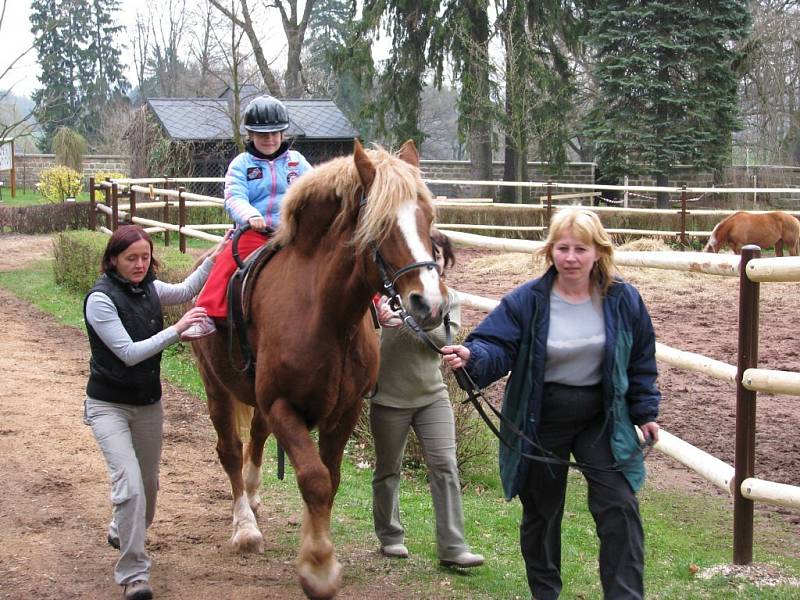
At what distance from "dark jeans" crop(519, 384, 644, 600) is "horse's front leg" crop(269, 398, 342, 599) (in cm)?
79

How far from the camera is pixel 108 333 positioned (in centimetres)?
402

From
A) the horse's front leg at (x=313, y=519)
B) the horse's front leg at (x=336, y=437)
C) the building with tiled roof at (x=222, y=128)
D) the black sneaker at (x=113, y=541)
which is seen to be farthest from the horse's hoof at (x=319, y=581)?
the building with tiled roof at (x=222, y=128)

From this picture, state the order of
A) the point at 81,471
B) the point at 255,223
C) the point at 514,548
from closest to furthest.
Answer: the point at 255,223, the point at 514,548, the point at 81,471

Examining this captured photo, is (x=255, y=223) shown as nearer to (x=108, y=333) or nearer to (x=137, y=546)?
(x=108, y=333)

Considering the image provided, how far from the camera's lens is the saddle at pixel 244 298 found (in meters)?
4.27

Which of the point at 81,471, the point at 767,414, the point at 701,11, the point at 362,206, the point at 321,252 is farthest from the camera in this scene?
the point at 701,11

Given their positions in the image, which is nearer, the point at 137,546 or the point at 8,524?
the point at 137,546

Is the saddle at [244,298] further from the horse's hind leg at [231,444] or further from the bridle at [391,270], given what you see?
the bridle at [391,270]

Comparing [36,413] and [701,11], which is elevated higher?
[701,11]

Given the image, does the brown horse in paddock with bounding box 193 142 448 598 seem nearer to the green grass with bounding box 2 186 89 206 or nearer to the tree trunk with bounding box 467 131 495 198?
the tree trunk with bounding box 467 131 495 198

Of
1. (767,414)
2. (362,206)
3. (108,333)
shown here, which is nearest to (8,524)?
(108,333)

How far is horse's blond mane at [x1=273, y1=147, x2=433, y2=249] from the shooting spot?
134 inches

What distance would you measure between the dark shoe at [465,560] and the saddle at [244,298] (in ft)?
4.20

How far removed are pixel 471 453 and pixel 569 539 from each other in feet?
3.93
